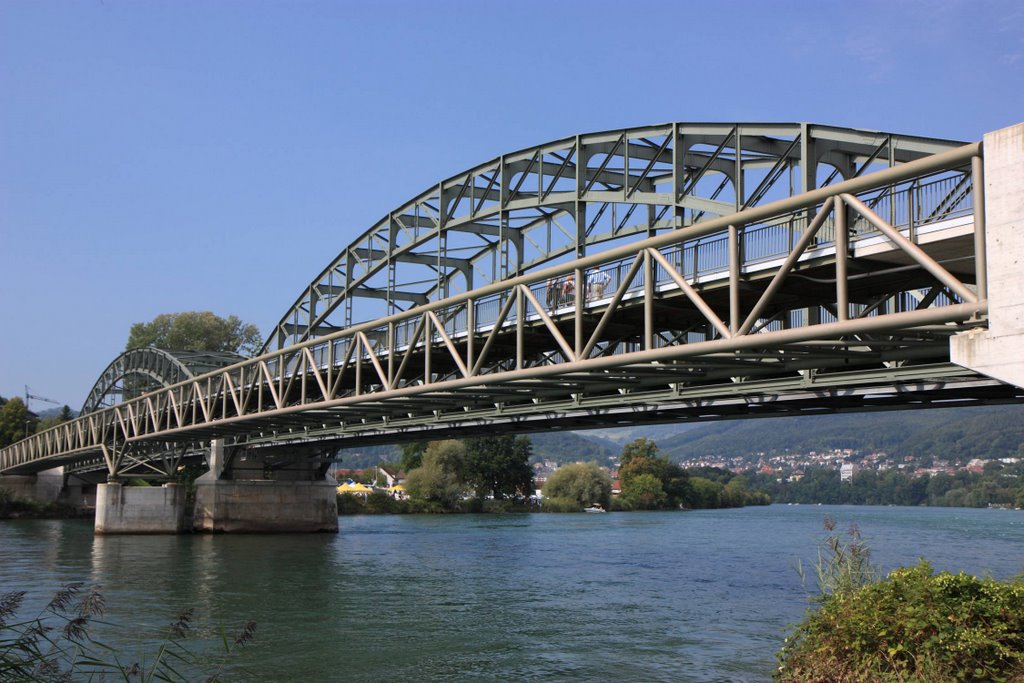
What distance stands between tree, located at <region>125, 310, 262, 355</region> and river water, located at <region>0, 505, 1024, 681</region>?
6079 cm

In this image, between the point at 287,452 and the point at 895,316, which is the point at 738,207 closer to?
the point at 895,316

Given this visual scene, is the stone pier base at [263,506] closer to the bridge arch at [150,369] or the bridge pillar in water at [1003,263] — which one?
the bridge arch at [150,369]

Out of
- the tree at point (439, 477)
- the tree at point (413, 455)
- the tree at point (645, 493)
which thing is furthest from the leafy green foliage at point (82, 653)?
the tree at point (645, 493)

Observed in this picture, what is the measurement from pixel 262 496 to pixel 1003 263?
179 feet

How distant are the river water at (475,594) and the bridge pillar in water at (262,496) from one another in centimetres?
261

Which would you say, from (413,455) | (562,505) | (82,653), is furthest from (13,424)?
(82,653)

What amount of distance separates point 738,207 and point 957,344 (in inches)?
647

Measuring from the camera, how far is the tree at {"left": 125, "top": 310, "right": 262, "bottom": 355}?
396 ft

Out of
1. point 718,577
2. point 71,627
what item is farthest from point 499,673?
point 718,577

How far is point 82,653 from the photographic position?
9.49 meters

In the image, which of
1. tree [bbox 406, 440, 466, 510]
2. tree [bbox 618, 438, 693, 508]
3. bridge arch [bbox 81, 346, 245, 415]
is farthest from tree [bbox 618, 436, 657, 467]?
bridge arch [bbox 81, 346, 245, 415]

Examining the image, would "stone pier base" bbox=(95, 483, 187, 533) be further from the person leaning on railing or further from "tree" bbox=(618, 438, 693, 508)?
"tree" bbox=(618, 438, 693, 508)

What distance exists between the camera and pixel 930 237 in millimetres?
18922

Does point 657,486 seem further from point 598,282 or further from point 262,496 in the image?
point 598,282
